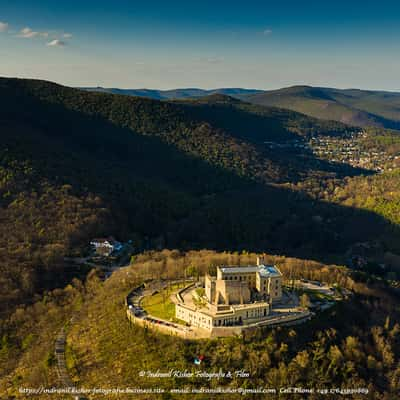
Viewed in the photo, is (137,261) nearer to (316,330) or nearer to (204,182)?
(316,330)

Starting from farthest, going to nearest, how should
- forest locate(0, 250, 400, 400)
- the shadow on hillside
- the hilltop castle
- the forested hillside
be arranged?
the shadow on hillside
the forested hillside
the hilltop castle
forest locate(0, 250, 400, 400)

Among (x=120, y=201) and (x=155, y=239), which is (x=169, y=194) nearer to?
(x=120, y=201)

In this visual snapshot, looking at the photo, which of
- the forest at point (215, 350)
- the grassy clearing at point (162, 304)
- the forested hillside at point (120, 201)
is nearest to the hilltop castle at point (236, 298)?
the grassy clearing at point (162, 304)

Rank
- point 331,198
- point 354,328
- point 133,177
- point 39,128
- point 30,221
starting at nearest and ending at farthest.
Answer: point 354,328 < point 30,221 < point 133,177 < point 39,128 < point 331,198

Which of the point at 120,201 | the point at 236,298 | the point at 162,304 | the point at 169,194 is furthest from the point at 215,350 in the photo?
the point at 169,194

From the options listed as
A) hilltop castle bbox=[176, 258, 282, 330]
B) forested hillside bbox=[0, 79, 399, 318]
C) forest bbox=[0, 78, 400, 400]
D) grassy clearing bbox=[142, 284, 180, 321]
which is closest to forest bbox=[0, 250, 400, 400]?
forest bbox=[0, 78, 400, 400]

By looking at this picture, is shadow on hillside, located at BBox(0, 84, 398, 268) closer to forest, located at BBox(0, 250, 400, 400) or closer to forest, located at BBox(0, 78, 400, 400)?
forest, located at BBox(0, 78, 400, 400)

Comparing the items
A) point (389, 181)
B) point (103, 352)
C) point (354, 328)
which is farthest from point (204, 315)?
point (389, 181)
